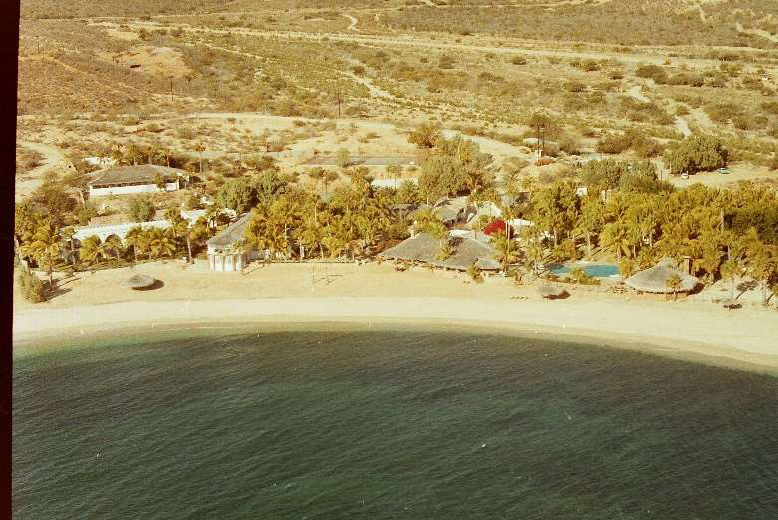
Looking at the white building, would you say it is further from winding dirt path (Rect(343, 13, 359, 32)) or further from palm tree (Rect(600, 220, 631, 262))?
winding dirt path (Rect(343, 13, 359, 32))

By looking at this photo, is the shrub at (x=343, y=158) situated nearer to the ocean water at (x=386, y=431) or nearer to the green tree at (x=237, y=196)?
the green tree at (x=237, y=196)

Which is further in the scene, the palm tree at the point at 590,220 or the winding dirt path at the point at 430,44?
the winding dirt path at the point at 430,44

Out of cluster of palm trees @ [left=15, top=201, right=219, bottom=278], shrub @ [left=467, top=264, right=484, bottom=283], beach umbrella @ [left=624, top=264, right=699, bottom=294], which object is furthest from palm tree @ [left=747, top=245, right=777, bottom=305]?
cluster of palm trees @ [left=15, top=201, right=219, bottom=278]

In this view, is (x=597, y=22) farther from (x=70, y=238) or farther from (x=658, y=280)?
(x=70, y=238)

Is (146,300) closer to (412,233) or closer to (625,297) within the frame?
(412,233)

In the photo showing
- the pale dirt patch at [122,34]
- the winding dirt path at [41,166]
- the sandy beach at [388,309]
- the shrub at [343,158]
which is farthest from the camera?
the pale dirt patch at [122,34]

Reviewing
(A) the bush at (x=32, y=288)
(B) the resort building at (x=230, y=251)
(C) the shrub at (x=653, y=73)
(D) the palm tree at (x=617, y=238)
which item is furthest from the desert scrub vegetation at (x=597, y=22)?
(A) the bush at (x=32, y=288)
